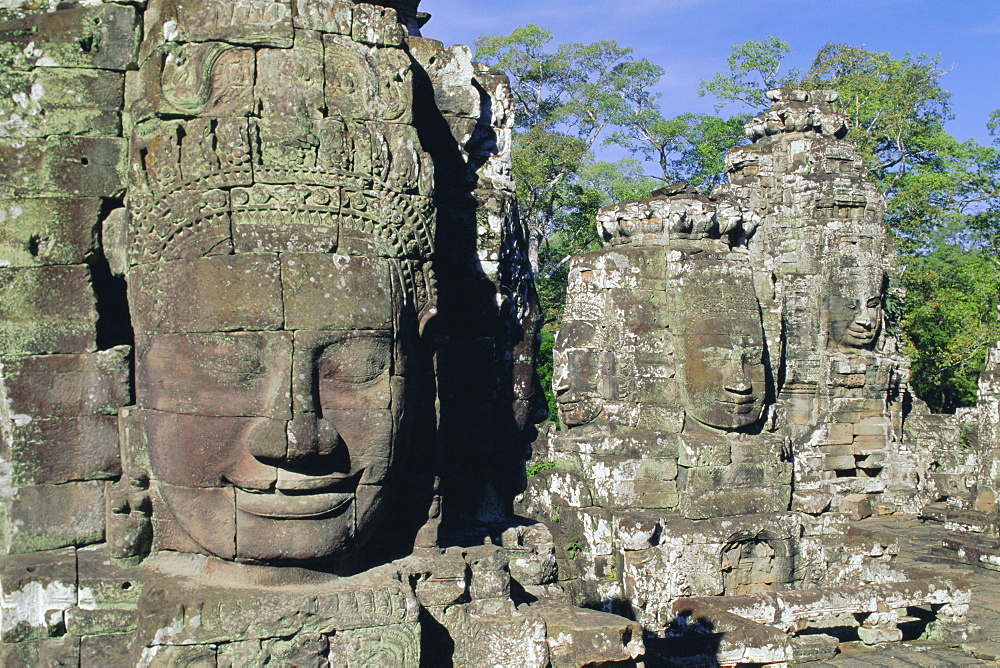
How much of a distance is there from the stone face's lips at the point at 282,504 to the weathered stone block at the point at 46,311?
103 cm

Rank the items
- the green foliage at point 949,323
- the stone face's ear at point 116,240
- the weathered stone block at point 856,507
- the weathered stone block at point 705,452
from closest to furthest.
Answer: the stone face's ear at point 116,240, the weathered stone block at point 705,452, the weathered stone block at point 856,507, the green foliage at point 949,323

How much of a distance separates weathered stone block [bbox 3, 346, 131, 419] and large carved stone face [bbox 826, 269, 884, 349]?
44.6ft

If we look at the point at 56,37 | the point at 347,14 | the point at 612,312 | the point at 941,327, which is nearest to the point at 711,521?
the point at 612,312

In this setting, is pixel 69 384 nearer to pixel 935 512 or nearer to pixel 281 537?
pixel 281 537

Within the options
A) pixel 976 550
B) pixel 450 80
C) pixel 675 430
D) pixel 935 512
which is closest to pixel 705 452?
pixel 675 430

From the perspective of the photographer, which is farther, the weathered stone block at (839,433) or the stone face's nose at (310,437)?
the weathered stone block at (839,433)

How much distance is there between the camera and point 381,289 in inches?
145

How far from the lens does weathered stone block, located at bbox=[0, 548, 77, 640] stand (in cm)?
367

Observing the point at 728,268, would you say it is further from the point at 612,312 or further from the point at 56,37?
the point at 56,37

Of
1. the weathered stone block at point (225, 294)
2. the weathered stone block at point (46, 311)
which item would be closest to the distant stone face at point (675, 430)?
the weathered stone block at point (225, 294)

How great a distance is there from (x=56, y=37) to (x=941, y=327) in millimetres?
24124

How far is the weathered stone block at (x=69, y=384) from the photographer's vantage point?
3.81 metres

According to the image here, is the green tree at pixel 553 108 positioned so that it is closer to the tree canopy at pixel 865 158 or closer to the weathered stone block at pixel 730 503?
the tree canopy at pixel 865 158

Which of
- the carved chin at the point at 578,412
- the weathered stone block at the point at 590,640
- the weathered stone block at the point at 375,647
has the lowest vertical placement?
the weathered stone block at the point at 590,640
